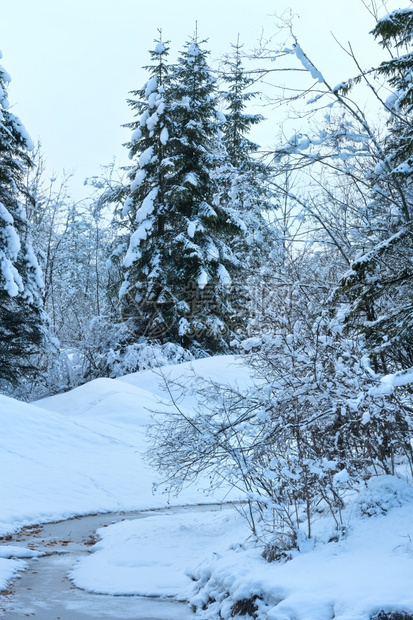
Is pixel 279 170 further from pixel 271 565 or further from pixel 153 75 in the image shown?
pixel 153 75

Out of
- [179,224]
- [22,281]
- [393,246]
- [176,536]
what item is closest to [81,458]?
[176,536]

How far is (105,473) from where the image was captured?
1325cm

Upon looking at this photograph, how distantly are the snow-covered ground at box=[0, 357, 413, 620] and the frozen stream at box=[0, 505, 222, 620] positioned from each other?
0.67ft

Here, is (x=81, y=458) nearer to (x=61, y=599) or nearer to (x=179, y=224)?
(x=61, y=599)

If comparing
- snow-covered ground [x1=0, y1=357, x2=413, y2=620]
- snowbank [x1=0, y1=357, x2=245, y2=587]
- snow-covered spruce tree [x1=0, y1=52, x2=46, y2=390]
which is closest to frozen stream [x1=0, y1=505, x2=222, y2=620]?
snow-covered ground [x1=0, y1=357, x2=413, y2=620]

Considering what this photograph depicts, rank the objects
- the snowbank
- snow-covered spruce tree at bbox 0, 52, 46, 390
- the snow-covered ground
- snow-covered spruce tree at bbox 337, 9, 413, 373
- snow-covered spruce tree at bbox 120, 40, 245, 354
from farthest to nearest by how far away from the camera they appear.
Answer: snow-covered spruce tree at bbox 120, 40, 245, 354 < snow-covered spruce tree at bbox 0, 52, 46, 390 < the snowbank < snow-covered spruce tree at bbox 337, 9, 413, 373 < the snow-covered ground

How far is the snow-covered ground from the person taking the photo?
4.52 meters

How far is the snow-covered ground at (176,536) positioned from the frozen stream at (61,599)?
8.0 inches

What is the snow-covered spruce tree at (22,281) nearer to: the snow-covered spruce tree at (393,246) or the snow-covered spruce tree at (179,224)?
the snow-covered spruce tree at (179,224)

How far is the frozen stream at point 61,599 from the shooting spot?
5745mm

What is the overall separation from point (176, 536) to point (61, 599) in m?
2.59

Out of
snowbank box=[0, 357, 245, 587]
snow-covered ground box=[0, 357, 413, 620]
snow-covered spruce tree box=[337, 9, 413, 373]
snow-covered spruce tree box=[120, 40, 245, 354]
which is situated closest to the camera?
snow-covered ground box=[0, 357, 413, 620]

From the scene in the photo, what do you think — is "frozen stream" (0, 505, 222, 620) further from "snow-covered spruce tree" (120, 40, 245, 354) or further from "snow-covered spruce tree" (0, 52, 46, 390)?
"snow-covered spruce tree" (120, 40, 245, 354)

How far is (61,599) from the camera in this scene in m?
6.29
